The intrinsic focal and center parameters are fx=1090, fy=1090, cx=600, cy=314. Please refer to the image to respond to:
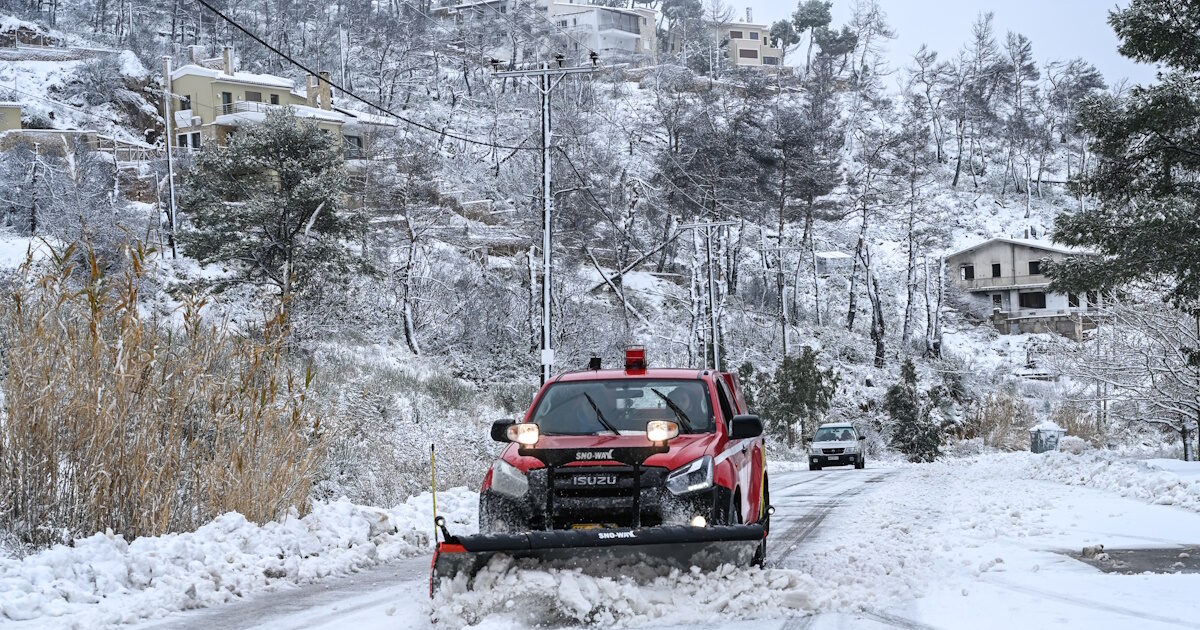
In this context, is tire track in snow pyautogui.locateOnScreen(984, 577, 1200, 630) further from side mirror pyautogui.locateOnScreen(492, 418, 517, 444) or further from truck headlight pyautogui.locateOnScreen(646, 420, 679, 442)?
side mirror pyautogui.locateOnScreen(492, 418, 517, 444)

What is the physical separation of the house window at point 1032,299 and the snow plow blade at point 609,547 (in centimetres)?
7567

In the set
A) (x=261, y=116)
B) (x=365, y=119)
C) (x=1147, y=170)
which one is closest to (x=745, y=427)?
(x=1147, y=170)

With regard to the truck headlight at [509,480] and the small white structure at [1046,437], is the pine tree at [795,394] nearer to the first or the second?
the small white structure at [1046,437]

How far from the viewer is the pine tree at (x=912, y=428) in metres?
42.7

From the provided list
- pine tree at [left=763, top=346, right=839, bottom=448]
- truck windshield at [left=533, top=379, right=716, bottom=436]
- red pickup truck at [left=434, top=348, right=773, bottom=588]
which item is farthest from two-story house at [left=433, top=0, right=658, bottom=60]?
red pickup truck at [left=434, top=348, right=773, bottom=588]

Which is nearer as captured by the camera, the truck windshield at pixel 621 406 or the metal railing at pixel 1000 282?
the truck windshield at pixel 621 406

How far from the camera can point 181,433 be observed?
963 centimetres

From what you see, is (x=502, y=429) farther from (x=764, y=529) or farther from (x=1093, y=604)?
A: (x=1093, y=604)

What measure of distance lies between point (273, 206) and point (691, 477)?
1406 inches

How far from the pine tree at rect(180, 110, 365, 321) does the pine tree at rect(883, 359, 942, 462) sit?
2209 cm

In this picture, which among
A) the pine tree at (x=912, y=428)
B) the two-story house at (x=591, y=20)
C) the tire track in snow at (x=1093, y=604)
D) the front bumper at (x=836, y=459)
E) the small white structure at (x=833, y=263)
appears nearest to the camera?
the tire track in snow at (x=1093, y=604)

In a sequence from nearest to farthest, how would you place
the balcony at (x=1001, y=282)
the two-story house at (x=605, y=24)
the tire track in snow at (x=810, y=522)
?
the tire track in snow at (x=810, y=522) → the balcony at (x=1001, y=282) → the two-story house at (x=605, y=24)

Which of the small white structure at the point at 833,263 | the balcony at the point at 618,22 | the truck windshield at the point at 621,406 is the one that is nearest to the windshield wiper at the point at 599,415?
the truck windshield at the point at 621,406

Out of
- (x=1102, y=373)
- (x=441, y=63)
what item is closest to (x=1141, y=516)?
(x=1102, y=373)
